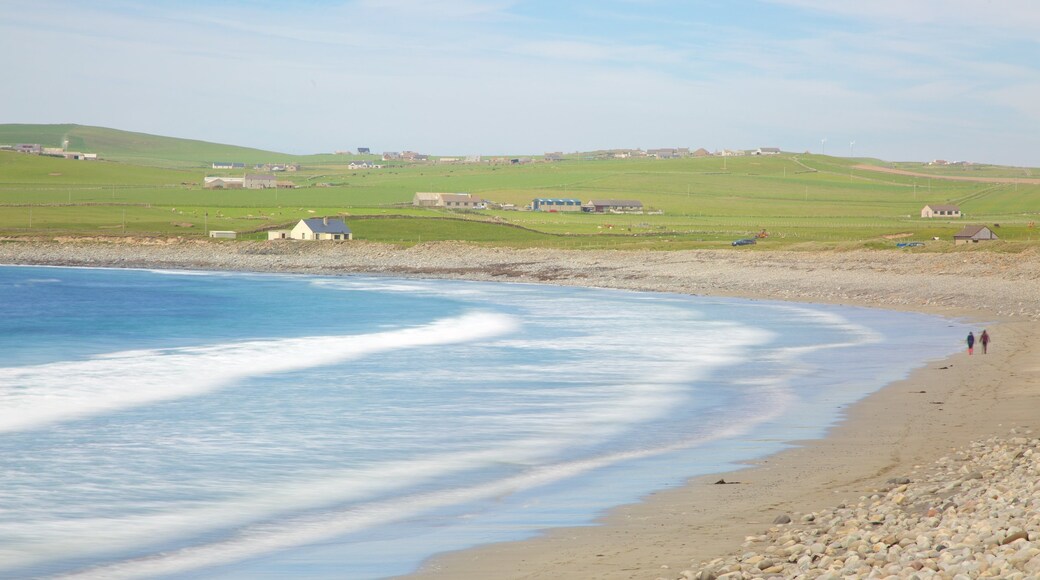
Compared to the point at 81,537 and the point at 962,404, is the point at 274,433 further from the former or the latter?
the point at 962,404

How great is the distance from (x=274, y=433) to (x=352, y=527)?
22.5 feet

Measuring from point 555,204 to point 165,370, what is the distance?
377ft

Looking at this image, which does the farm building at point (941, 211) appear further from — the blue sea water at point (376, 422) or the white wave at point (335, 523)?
the white wave at point (335, 523)

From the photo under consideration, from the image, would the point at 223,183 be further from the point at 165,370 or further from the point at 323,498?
the point at 323,498

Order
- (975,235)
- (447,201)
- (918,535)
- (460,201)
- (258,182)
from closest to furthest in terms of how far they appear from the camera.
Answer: (918,535) → (975,235) → (447,201) → (460,201) → (258,182)

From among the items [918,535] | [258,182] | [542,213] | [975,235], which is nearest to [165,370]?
[918,535]

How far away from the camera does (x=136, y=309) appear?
51.3 meters

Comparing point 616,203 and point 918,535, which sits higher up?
point 616,203

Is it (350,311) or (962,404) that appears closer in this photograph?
(962,404)

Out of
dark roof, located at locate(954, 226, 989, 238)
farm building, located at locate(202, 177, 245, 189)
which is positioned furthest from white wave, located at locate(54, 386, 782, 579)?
farm building, located at locate(202, 177, 245, 189)

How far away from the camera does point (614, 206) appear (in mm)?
141500

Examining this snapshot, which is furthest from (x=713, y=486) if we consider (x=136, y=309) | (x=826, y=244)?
(x=826, y=244)

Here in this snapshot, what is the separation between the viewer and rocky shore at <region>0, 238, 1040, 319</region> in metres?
47.8

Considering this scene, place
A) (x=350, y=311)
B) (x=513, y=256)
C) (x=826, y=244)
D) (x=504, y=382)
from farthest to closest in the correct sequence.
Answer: (x=513, y=256), (x=826, y=244), (x=350, y=311), (x=504, y=382)
